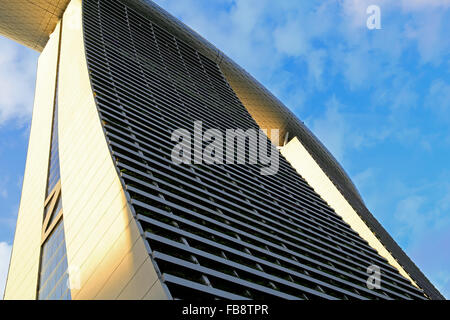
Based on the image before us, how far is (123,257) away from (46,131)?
31.7 meters

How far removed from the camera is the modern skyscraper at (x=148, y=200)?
1931 centimetres

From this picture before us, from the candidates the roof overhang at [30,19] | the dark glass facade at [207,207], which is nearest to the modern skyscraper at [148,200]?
the dark glass facade at [207,207]

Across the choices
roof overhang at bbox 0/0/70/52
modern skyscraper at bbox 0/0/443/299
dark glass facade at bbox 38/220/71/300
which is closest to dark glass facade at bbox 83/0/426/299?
modern skyscraper at bbox 0/0/443/299

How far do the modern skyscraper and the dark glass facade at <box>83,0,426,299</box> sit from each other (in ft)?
0.33

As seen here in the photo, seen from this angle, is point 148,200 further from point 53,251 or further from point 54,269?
point 53,251

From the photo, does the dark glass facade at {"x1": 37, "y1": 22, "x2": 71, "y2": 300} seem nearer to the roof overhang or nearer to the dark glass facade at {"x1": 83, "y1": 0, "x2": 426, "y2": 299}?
the dark glass facade at {"x1": 83, "y1": 0, "x2": 426, "y2": 299}

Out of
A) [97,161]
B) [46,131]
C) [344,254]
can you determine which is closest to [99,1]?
[46,131]

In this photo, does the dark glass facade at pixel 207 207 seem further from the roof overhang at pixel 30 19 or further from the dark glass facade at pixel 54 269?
the roof overhang at pixel 30 19

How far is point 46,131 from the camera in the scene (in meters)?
46.2

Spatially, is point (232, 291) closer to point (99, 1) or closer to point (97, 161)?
point (97, 161)

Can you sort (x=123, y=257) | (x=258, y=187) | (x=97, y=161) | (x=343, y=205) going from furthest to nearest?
(x=343, y=205) < (x=258, y=187) < (x=97, y=161) < (x=123, y=257)

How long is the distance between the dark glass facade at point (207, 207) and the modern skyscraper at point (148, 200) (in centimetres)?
10

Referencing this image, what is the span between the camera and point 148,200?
22.1m
